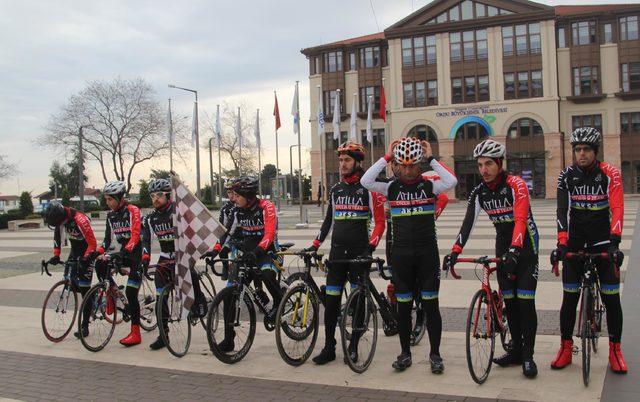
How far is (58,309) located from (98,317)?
69cm

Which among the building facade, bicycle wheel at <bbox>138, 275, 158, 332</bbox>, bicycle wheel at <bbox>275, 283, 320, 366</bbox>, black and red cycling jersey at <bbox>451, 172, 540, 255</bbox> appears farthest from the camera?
the building facade

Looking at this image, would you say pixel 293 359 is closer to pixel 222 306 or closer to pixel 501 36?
pixel 222 306

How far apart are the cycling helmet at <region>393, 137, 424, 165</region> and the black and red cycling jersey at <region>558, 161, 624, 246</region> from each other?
4.17ft

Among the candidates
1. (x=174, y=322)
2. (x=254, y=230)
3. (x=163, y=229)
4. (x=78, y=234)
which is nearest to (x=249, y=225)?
(x=254, y=230)

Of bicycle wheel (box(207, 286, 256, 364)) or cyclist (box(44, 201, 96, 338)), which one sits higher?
cyclist (box(44, 201, 96, 338))

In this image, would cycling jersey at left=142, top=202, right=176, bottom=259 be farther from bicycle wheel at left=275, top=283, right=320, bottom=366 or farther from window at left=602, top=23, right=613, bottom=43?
window at left=602, top=23, right=613, bottom=43

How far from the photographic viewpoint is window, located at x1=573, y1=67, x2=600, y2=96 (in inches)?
2007

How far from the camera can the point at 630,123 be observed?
165 feet

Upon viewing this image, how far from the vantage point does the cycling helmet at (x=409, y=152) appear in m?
5.32

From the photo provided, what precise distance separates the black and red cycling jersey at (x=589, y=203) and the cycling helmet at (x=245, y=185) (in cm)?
303

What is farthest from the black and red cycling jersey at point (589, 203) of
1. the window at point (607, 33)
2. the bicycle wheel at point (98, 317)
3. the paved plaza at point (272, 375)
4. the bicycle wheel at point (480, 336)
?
the window at point (607, 33)

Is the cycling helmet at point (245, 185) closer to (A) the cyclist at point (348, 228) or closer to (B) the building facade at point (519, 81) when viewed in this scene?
(A) the cyclist at point (348, 228)

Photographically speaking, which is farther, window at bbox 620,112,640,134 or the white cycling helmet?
window at bbox 620,112,640,134

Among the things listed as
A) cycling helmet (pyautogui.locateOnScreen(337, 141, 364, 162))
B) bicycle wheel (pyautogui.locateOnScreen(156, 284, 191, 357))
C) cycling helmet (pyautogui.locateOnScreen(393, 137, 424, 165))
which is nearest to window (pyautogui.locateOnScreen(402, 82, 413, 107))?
bicycle wheel (pyautogui.locateOnScreen(156, 284, 191, 357))
